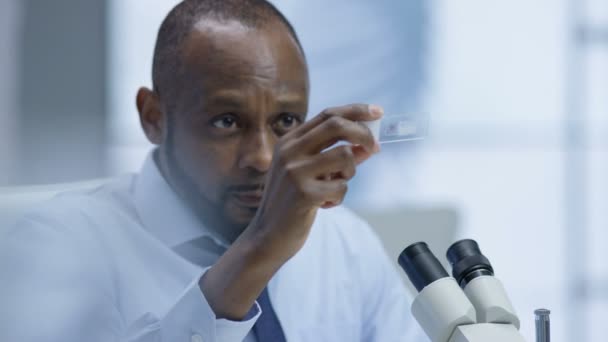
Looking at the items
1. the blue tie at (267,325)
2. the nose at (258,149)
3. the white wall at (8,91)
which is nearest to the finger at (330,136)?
the nose at (258,149)

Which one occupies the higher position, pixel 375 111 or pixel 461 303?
pixel 375 111

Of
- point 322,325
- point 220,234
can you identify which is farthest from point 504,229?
point 220,234

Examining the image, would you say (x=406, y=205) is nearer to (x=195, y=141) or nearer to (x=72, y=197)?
(x=195, y=141)

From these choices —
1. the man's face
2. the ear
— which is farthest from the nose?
the ear

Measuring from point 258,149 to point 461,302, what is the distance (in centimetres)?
34

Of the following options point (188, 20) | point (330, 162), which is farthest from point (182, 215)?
point (330, 162)

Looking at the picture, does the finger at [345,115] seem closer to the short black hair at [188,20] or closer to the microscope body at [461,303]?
the microscope body at [461,303]

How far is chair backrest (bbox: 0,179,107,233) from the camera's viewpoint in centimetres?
87

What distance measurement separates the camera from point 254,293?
0.69 metres

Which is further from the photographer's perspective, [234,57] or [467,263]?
[234,57]

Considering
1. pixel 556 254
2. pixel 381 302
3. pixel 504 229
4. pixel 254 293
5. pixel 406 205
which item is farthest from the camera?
pixel 556 254

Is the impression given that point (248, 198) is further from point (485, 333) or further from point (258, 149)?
point (485, 333)

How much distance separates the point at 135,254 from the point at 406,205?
0.55m

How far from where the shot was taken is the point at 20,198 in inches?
34.6
